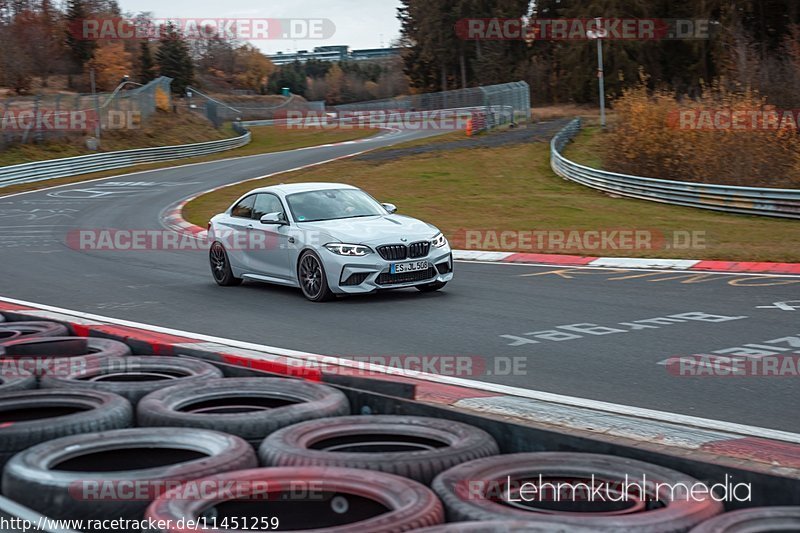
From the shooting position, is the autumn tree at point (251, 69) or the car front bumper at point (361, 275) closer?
the car front bumper at point (361, 275)

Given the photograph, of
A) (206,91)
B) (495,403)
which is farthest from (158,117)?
(495,403)

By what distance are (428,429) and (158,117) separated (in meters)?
59.1

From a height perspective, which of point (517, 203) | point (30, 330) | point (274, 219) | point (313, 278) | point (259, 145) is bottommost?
point (517, 203)

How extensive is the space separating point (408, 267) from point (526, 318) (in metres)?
2.05

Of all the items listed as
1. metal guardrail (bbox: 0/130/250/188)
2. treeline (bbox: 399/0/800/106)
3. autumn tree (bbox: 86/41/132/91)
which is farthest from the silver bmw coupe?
autumn tree (bbox: 86/41/132/91)

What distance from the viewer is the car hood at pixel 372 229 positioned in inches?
494

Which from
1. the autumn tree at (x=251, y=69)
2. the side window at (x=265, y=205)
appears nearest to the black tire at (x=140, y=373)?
the side window at (x=265, y=205)

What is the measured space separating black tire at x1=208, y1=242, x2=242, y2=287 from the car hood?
197cm

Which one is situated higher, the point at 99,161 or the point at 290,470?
the point at 290,470

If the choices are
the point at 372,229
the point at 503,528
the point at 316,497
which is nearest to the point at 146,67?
the point at 372,229

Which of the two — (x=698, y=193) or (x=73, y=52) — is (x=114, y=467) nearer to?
(x=698, y=193)

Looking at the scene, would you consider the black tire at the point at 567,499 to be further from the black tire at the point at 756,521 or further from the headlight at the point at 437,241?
the headlight at the point at 437,241

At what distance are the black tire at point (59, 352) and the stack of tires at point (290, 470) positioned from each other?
867 millimetres

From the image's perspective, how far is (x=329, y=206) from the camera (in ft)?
44.9
